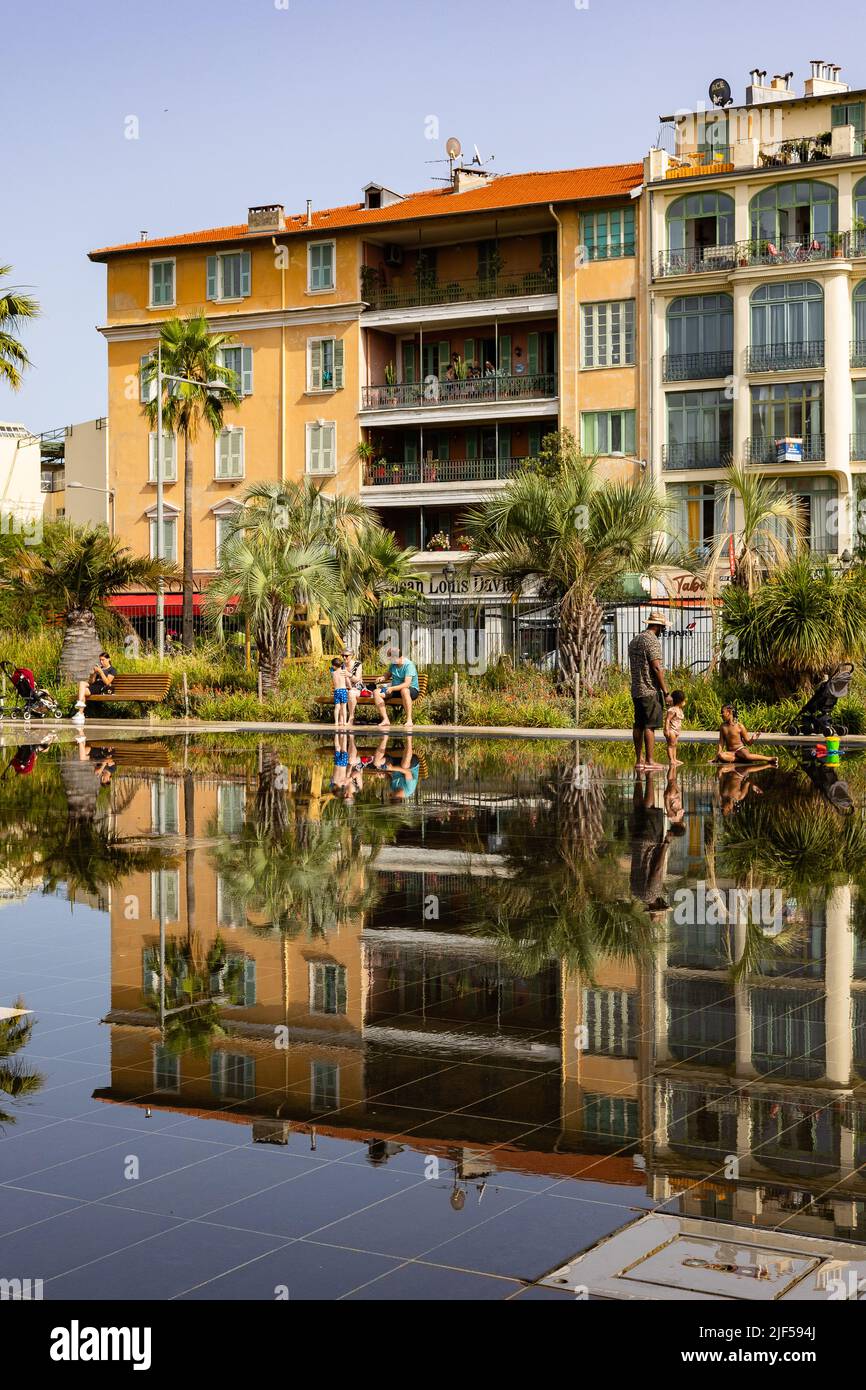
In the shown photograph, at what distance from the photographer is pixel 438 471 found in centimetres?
5572

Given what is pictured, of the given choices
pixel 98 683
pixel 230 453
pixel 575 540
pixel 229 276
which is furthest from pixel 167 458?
pixel 575 540

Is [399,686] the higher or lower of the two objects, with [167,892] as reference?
higher

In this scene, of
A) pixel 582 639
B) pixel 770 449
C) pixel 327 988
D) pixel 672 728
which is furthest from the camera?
pixel 770 449

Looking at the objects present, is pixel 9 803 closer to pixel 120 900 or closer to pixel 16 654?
pixel 120 900

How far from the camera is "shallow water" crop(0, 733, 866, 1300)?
17.5 feet

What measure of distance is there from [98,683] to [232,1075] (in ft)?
95.1

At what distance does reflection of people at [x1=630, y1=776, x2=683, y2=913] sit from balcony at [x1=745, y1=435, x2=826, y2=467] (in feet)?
110

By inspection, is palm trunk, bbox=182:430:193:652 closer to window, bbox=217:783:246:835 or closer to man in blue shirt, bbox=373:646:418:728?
man in blue shirt, bbox=373:646:418:728

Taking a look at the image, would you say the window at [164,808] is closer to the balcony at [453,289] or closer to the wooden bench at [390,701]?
the wooden bench at [390,701]

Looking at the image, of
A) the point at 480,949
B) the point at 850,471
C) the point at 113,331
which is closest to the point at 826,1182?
the point at 480,949

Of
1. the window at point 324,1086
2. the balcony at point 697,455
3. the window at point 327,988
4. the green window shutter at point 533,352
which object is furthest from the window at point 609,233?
the window at point 324,1086

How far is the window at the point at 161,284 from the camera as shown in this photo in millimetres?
59781

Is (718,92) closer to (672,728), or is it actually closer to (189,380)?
(189,380)

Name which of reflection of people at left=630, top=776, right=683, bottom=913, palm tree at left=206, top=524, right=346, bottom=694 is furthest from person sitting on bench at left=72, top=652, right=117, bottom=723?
reflection of people at left=630, top=776, right=683, bottom=913
